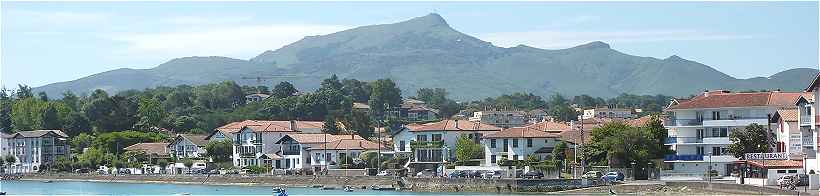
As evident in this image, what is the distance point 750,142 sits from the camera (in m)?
60.9

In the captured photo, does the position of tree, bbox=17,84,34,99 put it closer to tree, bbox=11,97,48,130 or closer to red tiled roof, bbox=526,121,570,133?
tree, bbox=11,97,48,130

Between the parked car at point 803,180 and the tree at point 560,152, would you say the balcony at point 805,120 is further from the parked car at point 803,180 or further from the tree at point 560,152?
the tree at point 560,152

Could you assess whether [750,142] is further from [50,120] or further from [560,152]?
[50,120]

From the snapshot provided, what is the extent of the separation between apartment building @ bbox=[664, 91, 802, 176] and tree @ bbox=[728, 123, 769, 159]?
1779mm

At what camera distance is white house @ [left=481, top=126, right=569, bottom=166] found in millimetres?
74562

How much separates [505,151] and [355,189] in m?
9.26

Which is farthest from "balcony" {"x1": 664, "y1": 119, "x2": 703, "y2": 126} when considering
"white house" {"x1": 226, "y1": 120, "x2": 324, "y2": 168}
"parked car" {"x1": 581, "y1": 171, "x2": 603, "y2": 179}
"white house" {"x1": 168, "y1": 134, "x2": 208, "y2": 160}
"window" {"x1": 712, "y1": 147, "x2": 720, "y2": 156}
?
"white house" {"x1": 168, "y1": 134, "x2": 208, "y2": 160}

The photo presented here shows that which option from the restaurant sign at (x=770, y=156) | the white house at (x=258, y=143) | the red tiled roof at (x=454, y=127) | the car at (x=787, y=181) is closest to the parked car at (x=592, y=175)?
the restaurant sign at (x=770, y=156)

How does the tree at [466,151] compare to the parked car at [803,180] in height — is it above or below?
above

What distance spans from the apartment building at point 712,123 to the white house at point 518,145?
9.02 meters

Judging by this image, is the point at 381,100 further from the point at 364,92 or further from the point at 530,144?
the point at 530,144

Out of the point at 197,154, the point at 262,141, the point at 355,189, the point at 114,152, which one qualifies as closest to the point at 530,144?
the point at 355,189

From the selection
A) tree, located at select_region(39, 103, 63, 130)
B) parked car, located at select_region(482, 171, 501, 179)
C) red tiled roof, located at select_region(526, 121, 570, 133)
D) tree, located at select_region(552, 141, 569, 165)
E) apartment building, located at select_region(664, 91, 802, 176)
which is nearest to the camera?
apartment building, located at select_region(664, 91, 802, 176)

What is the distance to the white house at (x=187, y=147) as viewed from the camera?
101812mm
